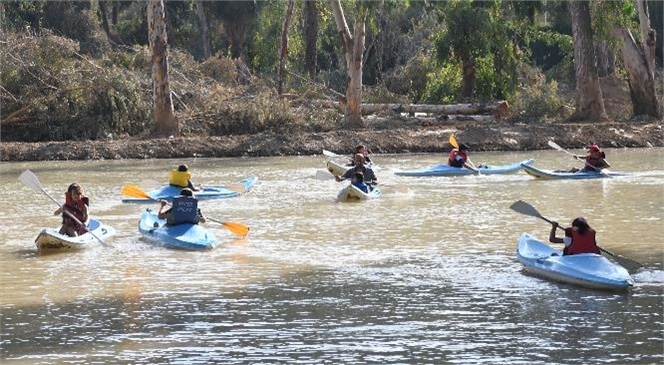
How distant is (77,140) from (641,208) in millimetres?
18365

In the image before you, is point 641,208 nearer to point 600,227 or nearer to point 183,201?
point 600,227

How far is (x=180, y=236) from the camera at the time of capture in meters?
17.9

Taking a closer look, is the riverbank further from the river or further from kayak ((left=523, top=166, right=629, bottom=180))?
the river

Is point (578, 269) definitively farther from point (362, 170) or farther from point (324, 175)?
point (324, 175)

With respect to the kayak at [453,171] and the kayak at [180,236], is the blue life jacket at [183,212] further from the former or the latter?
the kayak at [453,171]

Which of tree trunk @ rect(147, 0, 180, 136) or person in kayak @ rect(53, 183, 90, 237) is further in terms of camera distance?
tree trunk @ rect(147, 0, 180, 136)

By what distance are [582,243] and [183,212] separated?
623 centimetres

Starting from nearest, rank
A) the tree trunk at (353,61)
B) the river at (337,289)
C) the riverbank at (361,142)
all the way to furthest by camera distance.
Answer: the river at (337,289) → the riverbank at (361,142) → the tree trunk at (353,61)

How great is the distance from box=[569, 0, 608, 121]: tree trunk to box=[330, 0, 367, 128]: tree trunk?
22.7 ft

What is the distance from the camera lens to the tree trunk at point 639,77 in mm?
39938

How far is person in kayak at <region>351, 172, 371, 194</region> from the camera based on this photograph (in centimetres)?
2384

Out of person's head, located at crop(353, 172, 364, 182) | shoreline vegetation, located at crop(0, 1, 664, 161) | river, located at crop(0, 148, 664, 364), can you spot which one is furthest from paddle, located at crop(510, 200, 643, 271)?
shoreline vegetation, located at crop(0, 1, 664, 161)

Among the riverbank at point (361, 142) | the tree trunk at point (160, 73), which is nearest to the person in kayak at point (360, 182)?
the riverbank at point (361, 142)

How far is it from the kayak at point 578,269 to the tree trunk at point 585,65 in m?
24.2
